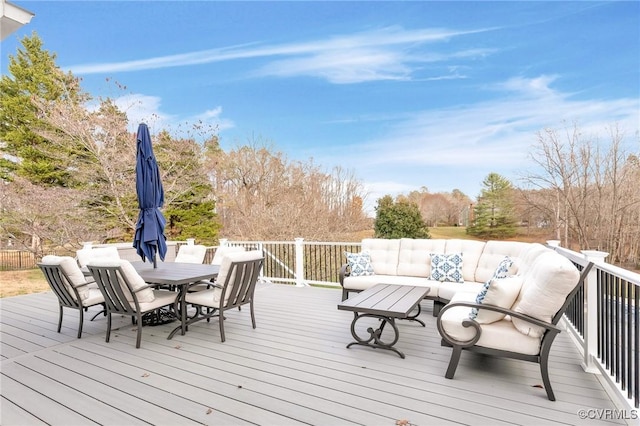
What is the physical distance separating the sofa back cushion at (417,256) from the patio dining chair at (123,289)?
11.0 ft

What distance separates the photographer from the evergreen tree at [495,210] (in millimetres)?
11602

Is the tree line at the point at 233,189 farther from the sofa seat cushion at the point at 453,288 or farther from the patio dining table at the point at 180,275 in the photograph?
the sofa seat cushion at the point at 453,288

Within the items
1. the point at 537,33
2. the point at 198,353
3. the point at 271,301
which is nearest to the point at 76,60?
the point at 271,301

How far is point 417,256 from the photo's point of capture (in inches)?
198

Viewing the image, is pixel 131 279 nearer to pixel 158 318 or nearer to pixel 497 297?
pixel 158 318

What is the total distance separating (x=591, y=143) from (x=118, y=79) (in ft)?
45.9

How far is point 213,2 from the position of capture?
9.69 metres

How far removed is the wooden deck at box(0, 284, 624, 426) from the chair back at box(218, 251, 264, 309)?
388 mm

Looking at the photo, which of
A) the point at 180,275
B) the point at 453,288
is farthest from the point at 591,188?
the point at 180,275

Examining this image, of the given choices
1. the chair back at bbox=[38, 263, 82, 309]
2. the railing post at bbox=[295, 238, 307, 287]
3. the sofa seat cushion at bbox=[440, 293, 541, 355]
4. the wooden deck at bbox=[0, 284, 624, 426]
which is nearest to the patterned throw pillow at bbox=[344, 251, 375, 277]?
the wooden deck at bbox=[0, 284, 624, 426]

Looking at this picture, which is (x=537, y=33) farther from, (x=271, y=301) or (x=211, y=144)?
(x=211, y=144)

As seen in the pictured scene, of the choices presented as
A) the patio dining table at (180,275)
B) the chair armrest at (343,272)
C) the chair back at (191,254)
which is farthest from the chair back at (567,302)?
the chair back at (191,254)

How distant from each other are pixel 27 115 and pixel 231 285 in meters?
12.8

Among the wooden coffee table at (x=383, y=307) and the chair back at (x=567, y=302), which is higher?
the chair back at (x=567, y=302)
